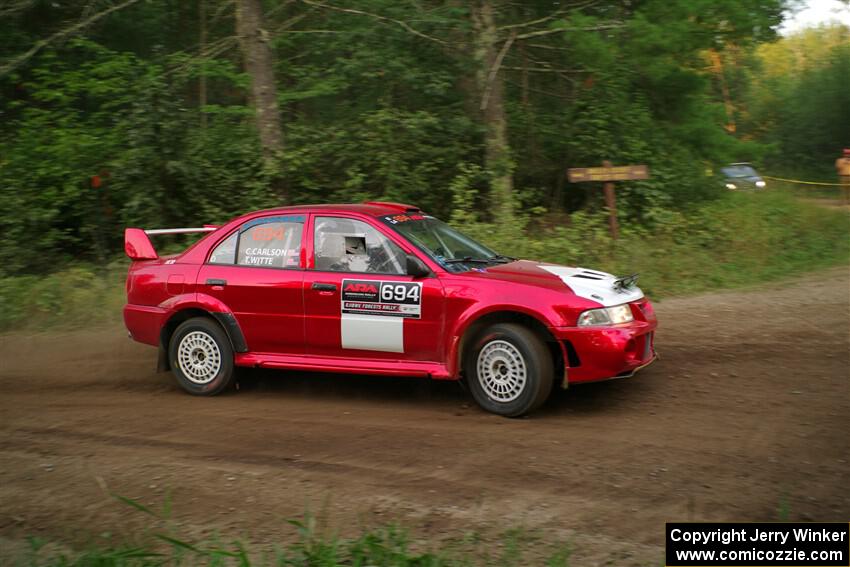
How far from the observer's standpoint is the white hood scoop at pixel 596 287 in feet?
22.2

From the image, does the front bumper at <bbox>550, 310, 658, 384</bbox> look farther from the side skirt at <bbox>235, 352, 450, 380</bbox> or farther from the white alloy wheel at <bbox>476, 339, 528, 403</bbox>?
the side skirt at <bbox>235, 352, 450, 380</bbox>

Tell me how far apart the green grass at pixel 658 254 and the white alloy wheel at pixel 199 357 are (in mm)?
4311

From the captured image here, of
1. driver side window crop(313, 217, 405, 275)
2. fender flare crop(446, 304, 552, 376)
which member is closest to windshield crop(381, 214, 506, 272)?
driver side window crop(313, 217, 405, 275)

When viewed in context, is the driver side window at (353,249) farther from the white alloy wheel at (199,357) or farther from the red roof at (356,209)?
the white alloy wheel at (199,357)

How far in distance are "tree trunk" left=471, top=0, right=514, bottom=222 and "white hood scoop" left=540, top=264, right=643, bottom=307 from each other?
7413mm

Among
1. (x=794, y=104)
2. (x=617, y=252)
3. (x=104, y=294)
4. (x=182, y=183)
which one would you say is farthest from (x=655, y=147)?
(x=794, y=104)

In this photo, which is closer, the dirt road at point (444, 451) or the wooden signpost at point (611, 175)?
the dirt road at point (444, 451)

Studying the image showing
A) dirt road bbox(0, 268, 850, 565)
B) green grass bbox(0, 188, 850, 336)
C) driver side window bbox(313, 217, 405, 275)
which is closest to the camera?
dirt road bbox(0, 268, 850, 565)

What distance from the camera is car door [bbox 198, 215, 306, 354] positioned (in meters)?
7.46

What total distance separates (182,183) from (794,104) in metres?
30.8

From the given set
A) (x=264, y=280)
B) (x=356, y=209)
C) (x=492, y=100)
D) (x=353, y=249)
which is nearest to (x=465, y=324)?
(x=353, y=249)

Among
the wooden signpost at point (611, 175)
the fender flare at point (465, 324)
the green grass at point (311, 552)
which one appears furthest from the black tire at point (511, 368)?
the wooden signpost at point (611, 175)

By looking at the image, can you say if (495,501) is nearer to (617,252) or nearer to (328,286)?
(328,286)

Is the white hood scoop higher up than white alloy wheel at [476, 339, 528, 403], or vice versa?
the white hood scoop
